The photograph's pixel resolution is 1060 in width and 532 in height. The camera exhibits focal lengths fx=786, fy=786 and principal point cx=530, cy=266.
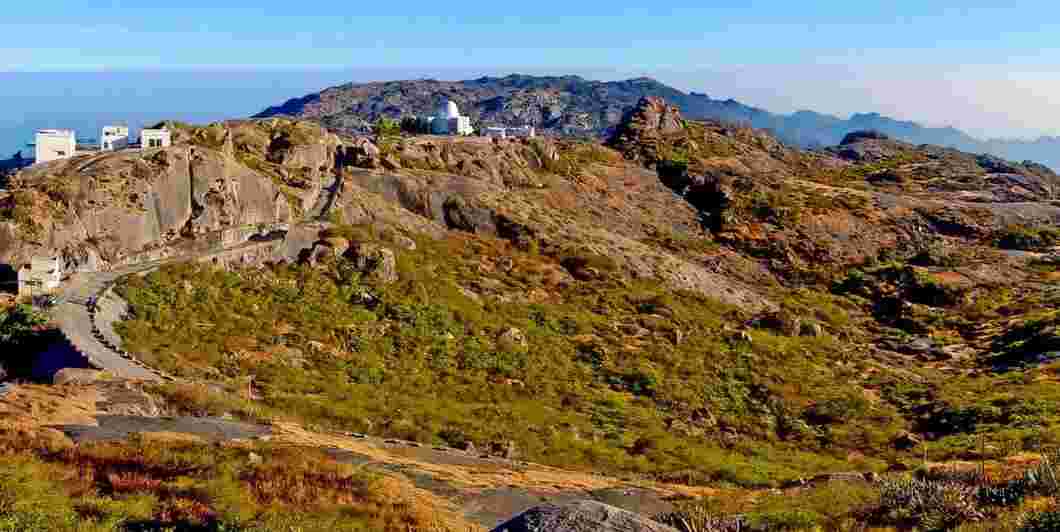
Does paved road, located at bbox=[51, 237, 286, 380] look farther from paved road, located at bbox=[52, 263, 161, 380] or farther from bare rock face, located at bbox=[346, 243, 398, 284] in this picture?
bare rock face, located at bbox=[346, 243, 398, 284]

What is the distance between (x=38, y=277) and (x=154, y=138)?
1722 cm

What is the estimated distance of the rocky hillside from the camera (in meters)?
13.3

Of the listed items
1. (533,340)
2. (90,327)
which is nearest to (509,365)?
(533,340)

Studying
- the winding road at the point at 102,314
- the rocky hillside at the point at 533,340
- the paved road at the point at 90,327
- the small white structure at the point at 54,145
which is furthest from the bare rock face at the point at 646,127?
the paved road at the point at 90,327

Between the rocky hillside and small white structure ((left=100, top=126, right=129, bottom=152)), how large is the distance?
11.4 ft

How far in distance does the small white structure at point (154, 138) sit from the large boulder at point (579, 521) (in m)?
39.4

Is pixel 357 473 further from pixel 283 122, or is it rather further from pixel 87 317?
pixel 283 122

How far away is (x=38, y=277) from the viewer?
27.4m

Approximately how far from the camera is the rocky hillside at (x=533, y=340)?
43.7ft

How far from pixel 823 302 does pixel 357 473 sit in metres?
46.2

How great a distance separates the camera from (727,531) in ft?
37.1

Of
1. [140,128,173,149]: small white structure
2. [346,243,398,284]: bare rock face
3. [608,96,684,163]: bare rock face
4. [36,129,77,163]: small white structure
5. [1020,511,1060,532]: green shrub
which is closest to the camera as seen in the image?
[1020,511,1060,532]: green shrub

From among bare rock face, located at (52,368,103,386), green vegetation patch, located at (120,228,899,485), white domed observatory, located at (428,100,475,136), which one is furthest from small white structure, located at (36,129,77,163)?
white domed observatory, located at (428,100,475,136)

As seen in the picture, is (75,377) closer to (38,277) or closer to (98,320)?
(98,320)
